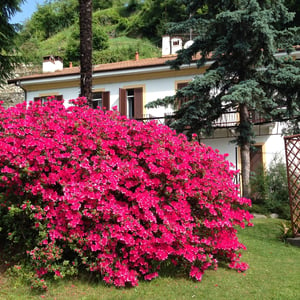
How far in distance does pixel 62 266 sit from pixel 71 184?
1.08 meters

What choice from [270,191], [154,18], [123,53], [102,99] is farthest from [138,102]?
[154,18]

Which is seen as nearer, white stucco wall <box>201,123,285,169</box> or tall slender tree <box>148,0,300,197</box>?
tall slender tree <box>148,0,300,197</box>

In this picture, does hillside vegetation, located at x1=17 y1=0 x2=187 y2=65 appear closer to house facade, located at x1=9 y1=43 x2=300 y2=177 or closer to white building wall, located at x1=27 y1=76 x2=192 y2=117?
house facade, located at x1=9 y1=43 x2=300 y2=177

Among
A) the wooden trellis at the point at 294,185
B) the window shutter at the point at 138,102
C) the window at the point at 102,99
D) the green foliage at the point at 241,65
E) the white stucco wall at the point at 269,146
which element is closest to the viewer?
the wooden trellis at the point at 294,185

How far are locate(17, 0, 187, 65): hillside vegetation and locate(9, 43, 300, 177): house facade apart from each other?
11593mm

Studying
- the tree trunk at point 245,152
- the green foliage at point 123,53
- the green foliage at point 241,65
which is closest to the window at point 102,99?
the green foliage at point 241,65

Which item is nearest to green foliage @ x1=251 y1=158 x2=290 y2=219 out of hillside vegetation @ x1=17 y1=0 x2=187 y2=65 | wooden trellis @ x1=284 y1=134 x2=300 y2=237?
wooden trellis @ x1=284 y1=134 x2=300 y2=237

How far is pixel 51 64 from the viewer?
2283cm

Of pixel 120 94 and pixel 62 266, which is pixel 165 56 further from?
pixel 62 266

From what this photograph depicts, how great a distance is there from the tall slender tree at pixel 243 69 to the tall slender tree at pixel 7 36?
641cm

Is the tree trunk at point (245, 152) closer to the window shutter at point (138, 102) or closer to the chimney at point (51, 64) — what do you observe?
the window shutter at point (138, 102)

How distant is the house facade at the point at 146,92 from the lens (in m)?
16.0

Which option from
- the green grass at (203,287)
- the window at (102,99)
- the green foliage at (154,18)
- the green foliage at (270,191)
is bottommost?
the green grass at (203,287)

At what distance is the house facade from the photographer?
16.0 meters
